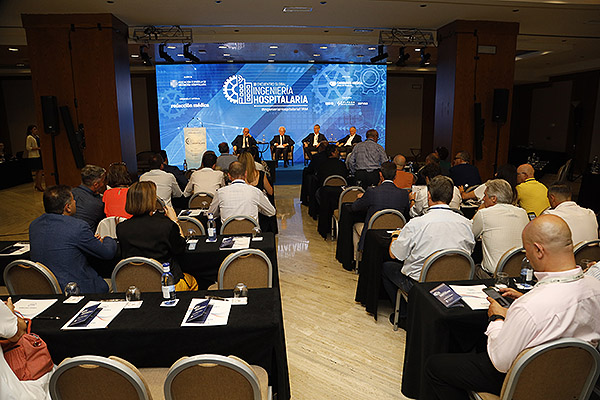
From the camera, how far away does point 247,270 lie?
311 centimetres

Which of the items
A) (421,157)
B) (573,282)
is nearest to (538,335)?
(573,282)

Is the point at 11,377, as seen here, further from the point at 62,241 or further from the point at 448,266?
the point at 448,266

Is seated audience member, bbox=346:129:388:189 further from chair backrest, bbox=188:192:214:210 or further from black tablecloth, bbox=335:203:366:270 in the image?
chair backrest, bbox=188:192:214:210

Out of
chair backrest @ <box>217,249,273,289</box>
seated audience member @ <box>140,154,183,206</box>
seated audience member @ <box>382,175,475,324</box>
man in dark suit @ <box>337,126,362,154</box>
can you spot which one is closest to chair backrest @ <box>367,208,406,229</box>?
seated audience member @ <box>382,175,475,324</box>

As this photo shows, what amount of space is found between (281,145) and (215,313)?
A: 12.2 metres

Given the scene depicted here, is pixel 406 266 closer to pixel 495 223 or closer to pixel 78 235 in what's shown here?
pixel 495 223

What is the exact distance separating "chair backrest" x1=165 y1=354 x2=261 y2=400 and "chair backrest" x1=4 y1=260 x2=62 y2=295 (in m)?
1.64

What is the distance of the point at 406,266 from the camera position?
3488mm

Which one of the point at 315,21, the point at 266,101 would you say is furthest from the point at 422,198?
the point at 266,101

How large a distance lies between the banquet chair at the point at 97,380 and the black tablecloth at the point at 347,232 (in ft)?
12.7

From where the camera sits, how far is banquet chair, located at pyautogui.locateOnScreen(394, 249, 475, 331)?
10.0ft

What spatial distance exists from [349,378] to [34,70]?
7782mm

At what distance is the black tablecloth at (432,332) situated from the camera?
2402mm

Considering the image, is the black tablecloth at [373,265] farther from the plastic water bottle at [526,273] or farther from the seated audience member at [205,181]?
the seated audience member at [205,181]
